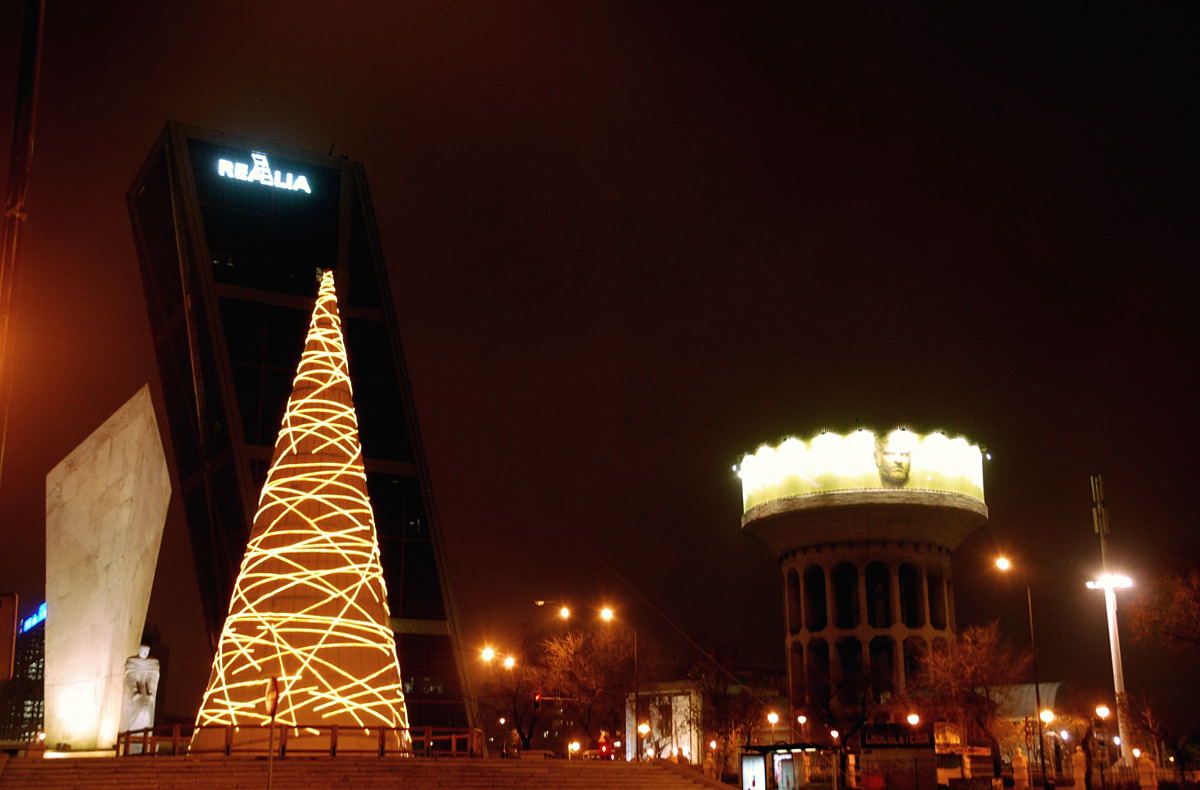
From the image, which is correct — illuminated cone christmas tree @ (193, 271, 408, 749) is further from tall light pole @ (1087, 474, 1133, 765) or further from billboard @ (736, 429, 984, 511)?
billboard @ (736, 429, 984, 511)

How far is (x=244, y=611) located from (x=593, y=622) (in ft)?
155

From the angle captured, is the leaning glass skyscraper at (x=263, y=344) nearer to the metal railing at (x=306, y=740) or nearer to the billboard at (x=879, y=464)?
the billboard at (x=879, y=464)

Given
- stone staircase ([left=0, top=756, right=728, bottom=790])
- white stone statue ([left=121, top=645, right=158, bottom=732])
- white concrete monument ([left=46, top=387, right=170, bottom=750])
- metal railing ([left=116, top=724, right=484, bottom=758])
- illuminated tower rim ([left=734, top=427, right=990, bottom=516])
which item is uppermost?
illuminated tower rim ([left=734, top=427, right=990, bottom=516])

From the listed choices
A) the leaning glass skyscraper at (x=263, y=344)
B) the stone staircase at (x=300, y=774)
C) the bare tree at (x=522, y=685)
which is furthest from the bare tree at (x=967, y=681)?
the stone staircase at (x=300, y=774)

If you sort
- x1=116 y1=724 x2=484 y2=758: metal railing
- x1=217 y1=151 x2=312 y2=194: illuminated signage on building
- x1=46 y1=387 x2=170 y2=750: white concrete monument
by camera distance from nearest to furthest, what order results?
x1=116 y1=724 x2=484 y2=758: metal railing → x1=46 y1=387 x2=170 y2=750: white concrete monument → x1=217 y1=151 x2=312 y2=194: illuminated signage on building

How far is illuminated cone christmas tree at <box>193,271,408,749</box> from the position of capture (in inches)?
953

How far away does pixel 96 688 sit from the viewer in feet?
92.0

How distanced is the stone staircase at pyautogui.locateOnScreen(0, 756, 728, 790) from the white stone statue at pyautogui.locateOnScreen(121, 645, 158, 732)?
6547 millimetres

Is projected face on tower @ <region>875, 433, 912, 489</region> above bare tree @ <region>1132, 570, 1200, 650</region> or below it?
above

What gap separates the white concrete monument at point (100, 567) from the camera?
28031 mm

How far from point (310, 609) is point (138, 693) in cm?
664

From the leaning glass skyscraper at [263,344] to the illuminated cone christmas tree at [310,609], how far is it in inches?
1504

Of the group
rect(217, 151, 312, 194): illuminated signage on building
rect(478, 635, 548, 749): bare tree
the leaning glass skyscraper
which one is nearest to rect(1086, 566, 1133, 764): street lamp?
rect(478, 635, 548, 749): bare tree

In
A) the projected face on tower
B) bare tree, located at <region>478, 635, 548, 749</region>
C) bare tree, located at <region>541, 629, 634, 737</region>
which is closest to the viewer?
bare tree, located at <region>478, 635, 548, 749</region>
